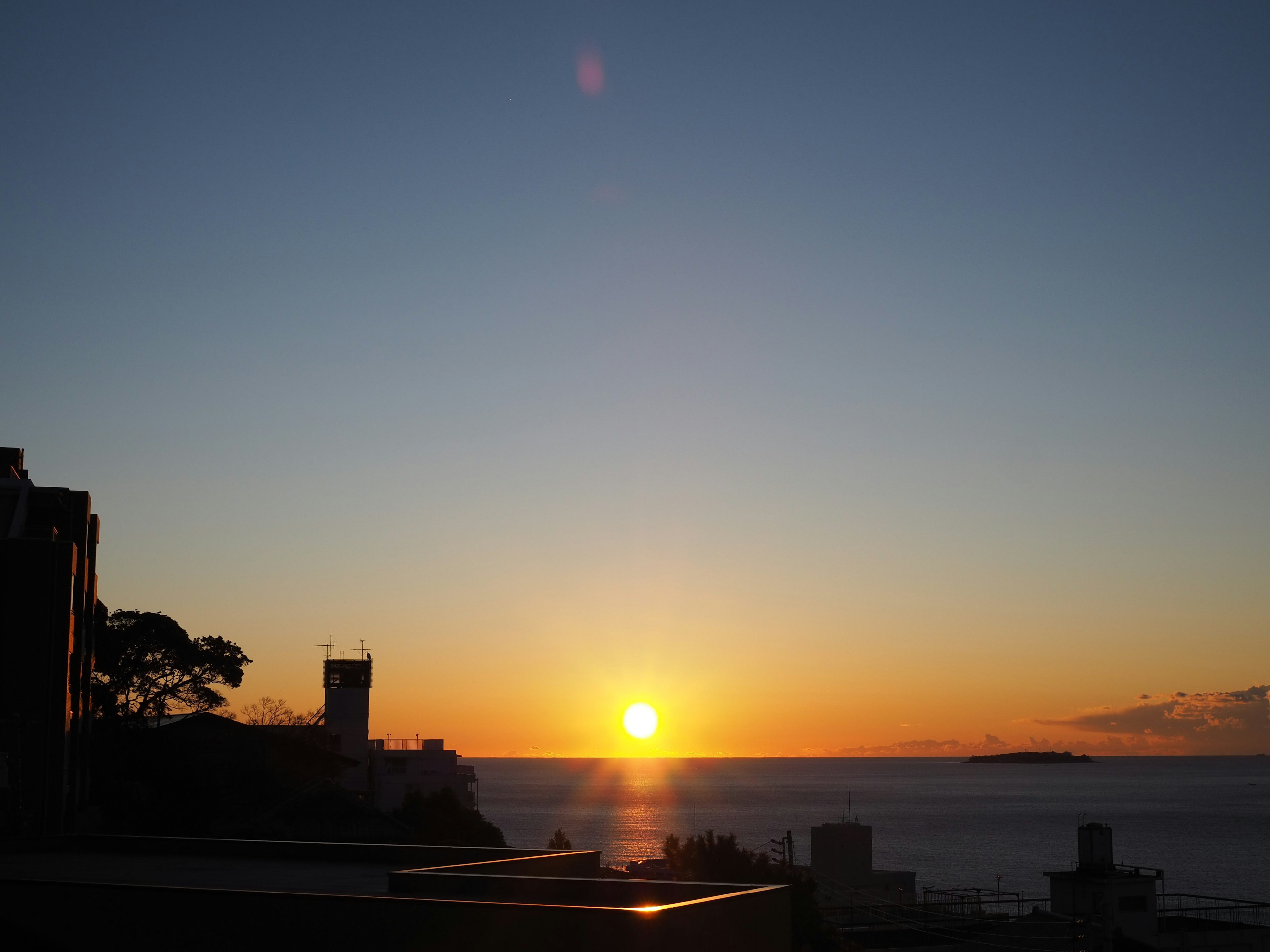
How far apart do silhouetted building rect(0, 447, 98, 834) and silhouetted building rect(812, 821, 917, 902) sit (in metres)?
49.1

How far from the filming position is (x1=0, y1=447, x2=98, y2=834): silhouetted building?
1268 inches

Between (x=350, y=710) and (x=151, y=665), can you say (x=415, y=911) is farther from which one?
(x=350, y=710)

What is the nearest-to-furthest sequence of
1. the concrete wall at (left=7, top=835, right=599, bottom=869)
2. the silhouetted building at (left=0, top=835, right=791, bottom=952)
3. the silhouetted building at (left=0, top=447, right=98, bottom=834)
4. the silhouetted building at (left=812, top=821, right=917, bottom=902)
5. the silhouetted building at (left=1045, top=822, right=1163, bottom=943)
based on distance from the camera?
the silhouetted building at (left=0, top=835, right=791, bottom=952)
the concrete wall at (left=7, top=835, right=599, bottom=869)
the silhouetted building at (left=0, top=447, right=98, bottom=834)
the silhouetted building at (left=1045, top=822, right=1163, bottom=943)
the silhouetted building at (left=812, top=821, right=917, bottom=902)

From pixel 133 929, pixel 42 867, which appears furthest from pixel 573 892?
pixel 42 867

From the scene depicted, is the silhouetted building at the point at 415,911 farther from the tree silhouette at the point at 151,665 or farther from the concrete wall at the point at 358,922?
the tree silhouette at the point at 151,665

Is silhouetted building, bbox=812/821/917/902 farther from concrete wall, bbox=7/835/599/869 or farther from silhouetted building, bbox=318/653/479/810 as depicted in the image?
concrete wall, bbox=7/835/599/869

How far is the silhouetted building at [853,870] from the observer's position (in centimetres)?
7144

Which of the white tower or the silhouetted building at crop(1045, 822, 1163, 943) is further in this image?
the white tower

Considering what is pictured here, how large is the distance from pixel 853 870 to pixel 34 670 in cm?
5818

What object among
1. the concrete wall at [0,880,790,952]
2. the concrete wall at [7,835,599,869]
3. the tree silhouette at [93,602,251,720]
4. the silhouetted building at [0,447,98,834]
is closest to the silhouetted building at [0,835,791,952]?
the concrete wall at [0,880,790,952]

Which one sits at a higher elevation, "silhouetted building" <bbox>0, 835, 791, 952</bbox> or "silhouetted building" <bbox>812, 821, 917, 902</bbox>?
"silhouetted building" <bbox>0, 835, 791, 952</bbox>

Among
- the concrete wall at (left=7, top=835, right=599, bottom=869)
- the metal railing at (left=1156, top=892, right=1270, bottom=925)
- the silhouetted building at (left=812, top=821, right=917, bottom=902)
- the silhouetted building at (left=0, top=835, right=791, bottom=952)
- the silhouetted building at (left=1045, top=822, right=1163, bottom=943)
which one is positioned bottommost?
the metal railing at (left=1156, top=892, right=1270, bottom=925)

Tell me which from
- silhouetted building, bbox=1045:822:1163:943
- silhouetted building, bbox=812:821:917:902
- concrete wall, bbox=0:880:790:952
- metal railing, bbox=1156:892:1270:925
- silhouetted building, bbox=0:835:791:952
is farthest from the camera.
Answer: metal railing, bbox=1156:892:1270:925

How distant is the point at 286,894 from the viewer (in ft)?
45.3
